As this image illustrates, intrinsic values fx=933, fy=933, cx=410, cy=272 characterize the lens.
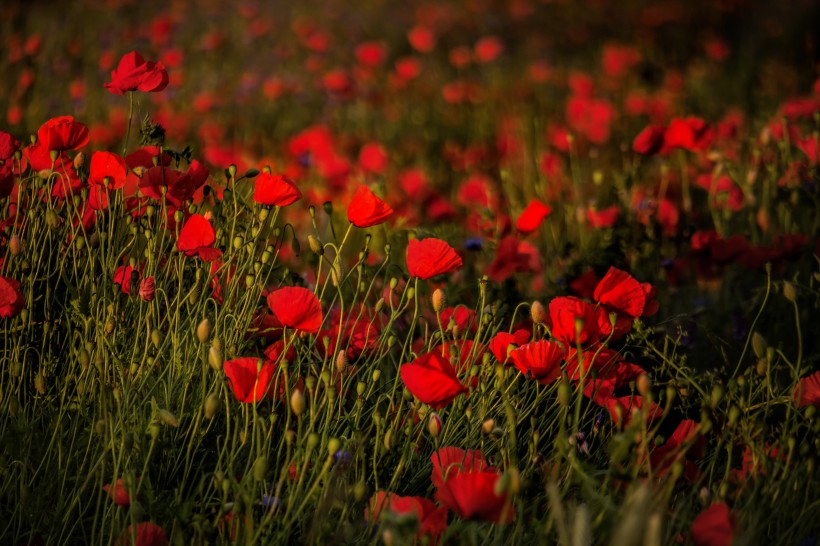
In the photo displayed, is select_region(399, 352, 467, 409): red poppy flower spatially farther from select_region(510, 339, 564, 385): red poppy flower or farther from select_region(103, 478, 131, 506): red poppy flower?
select_region(103, 478, 131, 506): red poppy flower

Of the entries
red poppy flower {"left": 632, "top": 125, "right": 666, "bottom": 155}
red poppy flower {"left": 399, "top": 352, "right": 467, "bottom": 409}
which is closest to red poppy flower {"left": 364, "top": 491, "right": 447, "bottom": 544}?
red poppy flower {"left": 399, "top": 352, "right": 467, "bottom": 409}

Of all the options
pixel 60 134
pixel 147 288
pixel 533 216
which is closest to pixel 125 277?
pixel 147 288

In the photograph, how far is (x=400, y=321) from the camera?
232 cm

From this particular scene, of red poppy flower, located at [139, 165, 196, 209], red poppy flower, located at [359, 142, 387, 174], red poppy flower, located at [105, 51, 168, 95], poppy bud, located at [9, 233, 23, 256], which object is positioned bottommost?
red poppy flower, located at [359, 142, 387, 174]

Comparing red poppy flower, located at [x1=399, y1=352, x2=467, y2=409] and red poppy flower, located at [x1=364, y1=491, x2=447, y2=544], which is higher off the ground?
red poppy flower, located at [x1=399, y1=352, x2=467, y2=409]

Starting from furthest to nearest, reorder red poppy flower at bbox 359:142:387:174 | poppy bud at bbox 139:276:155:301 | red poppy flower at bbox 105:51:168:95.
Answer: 1. red poppy flower at bbox 359:142:387:174
2. red poppy flower at bbox 105:51:168:95
3. poppy bud at bbox 139:276:155:301

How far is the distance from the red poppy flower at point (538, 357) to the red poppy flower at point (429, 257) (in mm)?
201

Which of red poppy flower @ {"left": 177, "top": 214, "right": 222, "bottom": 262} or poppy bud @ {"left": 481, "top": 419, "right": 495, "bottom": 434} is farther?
red poppy flower @ {"left": 177, "top": 214, "right": 222, "bottom": 262}

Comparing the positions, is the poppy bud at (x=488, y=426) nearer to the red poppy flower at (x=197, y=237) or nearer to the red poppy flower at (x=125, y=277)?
the red poppy flower at (x=197, y=237)

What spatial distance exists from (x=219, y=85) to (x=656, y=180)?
2.98m

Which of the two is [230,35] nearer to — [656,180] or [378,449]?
[656,180]

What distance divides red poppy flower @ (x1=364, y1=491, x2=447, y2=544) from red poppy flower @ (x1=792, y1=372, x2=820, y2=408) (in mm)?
660

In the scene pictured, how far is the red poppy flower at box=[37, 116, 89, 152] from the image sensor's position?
170 cm

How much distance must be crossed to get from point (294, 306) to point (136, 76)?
67 centimetres
